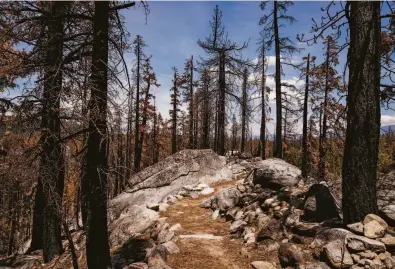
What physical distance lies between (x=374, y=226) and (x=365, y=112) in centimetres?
215

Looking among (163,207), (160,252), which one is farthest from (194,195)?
(160,252)

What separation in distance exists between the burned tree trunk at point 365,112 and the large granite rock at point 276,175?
377cm

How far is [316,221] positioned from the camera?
247 inches

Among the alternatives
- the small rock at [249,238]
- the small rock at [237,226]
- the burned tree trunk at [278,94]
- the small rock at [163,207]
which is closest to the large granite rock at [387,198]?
the small rock at [249,238]

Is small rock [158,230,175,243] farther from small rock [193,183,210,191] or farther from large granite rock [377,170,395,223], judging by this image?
small rock [193,183,210,191]

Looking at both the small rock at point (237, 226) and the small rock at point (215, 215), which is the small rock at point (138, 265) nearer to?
the small rock at point (237, 226)

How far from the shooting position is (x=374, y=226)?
5.07 meters

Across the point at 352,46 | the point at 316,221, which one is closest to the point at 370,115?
the point at 352,46

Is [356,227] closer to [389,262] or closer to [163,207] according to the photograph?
[389,262]

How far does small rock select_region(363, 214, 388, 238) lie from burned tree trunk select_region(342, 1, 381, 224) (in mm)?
162

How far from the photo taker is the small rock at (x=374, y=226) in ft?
16.3

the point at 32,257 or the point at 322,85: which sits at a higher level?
the point at 322,85

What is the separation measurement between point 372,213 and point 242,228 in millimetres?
3126

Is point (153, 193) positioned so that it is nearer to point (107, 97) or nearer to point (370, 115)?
point (107, 97)
